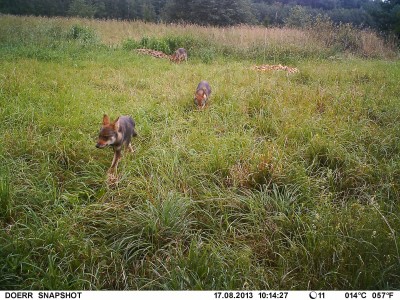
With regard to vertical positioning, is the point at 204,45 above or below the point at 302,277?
above

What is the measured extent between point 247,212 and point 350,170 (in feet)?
3.75

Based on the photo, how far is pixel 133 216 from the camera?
2221mm

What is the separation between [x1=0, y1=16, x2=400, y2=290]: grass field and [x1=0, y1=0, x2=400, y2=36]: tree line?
368 cm

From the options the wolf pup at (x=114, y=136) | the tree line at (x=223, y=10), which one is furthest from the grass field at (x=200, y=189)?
the tree line at (x=223, y=10)

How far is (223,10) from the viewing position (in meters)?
21.7

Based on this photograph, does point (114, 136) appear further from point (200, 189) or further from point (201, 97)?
point (201, 97)

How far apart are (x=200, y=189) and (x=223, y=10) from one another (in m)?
21.6


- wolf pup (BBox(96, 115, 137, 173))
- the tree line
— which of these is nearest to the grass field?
wolf pup (BBox(96, 115, 137, 173))

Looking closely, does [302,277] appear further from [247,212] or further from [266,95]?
[266,95]

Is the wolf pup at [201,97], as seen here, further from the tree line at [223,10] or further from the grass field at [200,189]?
the tree line at [223,10]

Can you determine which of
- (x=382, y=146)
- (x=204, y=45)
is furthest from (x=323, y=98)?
(x=204, y=45)

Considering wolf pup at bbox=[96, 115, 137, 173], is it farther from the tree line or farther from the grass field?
the tree line

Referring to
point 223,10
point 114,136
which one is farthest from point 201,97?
point 223,10

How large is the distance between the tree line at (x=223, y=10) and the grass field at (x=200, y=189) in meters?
3.68
